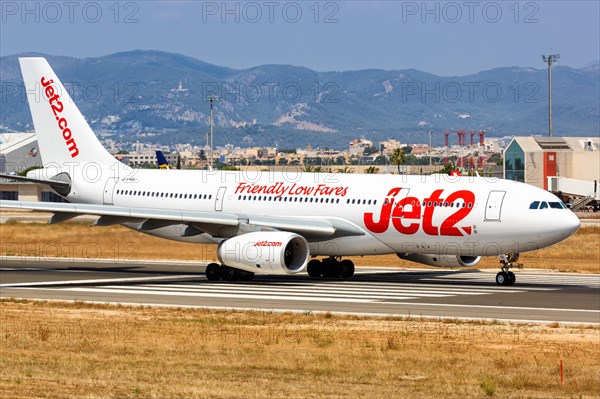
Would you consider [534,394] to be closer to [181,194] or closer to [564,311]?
[564,311]

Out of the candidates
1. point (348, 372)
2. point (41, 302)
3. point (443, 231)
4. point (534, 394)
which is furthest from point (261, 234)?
point (534, 394)

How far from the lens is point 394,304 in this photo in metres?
33.1

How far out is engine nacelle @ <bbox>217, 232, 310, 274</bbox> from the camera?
3869 centimetres

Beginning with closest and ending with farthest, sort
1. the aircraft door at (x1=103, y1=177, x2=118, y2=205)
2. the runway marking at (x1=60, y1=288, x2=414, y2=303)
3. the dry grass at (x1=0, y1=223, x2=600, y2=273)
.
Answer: the runway marking at (x1=60, y1=288, x2=414, y2=303), the aircraft door at (x1=103, y1=177, x2=118, y2=205), the dry grass at (x1=0, y1=223, x2=600, y2=273)

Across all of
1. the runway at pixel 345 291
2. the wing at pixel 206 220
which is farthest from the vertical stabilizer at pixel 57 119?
the wing at pixel 206 220

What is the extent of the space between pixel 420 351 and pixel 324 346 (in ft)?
6.92

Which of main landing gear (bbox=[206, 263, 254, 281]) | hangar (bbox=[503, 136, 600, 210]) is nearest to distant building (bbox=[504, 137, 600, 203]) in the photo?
hangar (bbox=[503, 136, 600, 210])

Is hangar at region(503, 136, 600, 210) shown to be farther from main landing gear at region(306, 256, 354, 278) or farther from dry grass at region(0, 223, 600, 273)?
main landing gear at region(306, 256, 354, 278)

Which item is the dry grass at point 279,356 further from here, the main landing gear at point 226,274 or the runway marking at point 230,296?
the main landing gear at point 226,274

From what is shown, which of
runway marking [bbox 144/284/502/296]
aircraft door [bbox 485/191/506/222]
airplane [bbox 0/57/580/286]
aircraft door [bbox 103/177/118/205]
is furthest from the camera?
aircraft door [bbox 103/177/118/205]

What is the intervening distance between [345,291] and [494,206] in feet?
19.9

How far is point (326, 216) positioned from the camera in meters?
41.7

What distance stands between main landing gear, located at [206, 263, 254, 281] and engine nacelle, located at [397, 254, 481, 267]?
19.7 ft

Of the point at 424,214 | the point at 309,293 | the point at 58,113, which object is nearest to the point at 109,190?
the point at 58,113
